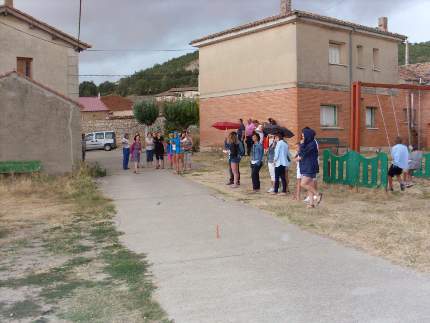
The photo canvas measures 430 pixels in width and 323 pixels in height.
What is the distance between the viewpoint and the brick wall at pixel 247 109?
987 inches

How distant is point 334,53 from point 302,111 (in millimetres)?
3958

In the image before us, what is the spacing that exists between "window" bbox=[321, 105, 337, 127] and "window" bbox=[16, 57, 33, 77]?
1359cm

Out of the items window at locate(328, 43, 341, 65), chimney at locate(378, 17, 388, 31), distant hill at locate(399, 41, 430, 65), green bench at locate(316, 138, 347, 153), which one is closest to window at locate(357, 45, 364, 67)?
window at locate(328, 43, 341, 65)

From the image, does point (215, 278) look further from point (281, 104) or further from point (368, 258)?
point (281, 104)

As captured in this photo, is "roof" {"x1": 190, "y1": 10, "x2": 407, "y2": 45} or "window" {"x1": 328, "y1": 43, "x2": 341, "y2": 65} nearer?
"roof" {"x1": 190, "y1": 10, "x2": 407, "y2": 45}

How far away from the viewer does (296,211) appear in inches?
441

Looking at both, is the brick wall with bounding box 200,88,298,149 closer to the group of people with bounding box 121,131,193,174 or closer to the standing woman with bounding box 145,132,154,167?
the group of people with bounding box 121,131,193,174

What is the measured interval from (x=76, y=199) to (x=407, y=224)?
26.8ft

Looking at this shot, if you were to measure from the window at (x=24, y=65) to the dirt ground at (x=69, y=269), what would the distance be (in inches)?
444

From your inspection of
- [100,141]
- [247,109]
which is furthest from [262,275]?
[100,141]

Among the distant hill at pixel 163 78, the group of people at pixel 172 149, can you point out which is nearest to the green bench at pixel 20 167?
the group of people at pixel 172 149

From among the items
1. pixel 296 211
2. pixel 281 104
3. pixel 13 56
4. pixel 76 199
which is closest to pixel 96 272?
pixel 296 211

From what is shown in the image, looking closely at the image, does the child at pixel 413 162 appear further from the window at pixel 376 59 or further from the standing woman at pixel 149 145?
the window at pixel 376 59

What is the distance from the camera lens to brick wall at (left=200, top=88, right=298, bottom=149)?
25078 mm
